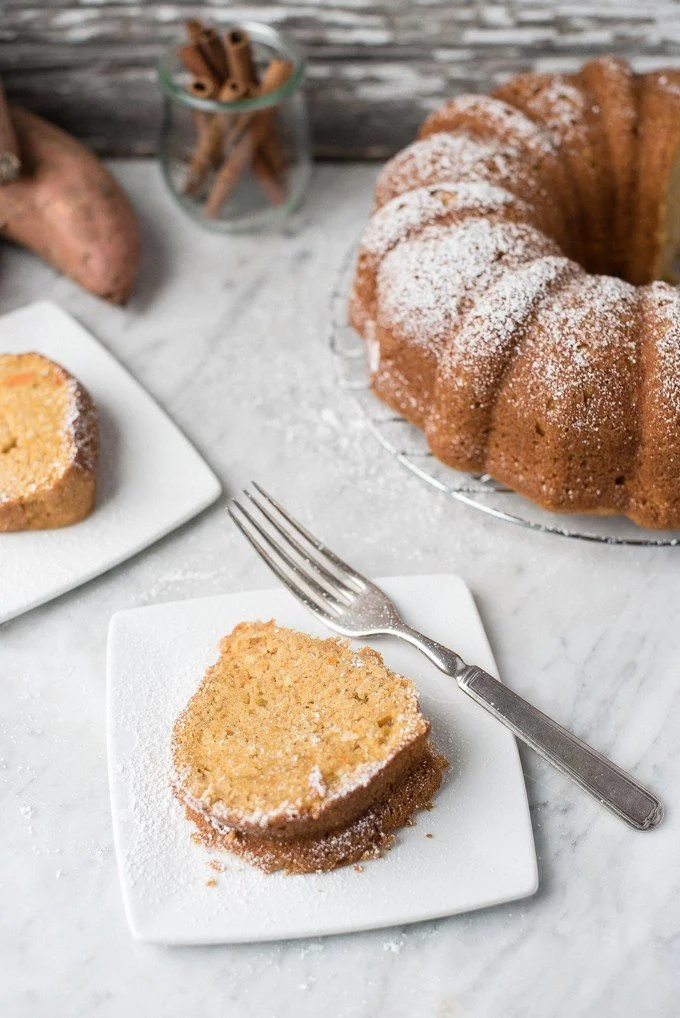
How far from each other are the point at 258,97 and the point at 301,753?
1.13 metres

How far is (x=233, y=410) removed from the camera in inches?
64.9

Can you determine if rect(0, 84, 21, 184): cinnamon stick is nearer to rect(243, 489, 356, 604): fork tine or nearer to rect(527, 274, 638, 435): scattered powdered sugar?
rect(243, 489, 356, 604): fork tine

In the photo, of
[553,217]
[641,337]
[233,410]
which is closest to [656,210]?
[553,217]

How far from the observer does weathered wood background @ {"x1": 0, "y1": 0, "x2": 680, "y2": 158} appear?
6.01 feet

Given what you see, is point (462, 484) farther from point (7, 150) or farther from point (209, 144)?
point (7, 150)

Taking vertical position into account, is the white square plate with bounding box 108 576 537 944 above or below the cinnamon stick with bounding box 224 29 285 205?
below

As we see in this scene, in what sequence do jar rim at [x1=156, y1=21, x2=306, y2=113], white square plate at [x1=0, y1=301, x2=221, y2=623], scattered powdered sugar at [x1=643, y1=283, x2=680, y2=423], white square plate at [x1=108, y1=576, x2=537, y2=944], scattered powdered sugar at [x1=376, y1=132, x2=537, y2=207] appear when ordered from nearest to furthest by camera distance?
white square plate at [x1=108, y1=576, x2=537, y2=944], scattered powdered sugar at [x1=643, y1=283, x2=680, y2=423], white square plate at [x1=0, y1=301, x2=221, y2=623], scattered powdered sugar at [x1=376, y1=132, x2=537, y2=207], jar rim at [x1=156, y1=21, x2=306, y2=113]

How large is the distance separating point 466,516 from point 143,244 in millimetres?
825

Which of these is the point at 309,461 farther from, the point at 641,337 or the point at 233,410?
the point at 641,337

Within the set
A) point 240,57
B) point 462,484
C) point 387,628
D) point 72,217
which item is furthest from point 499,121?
point 387,628

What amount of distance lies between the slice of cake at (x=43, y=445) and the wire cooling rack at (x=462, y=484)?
0.40 meters

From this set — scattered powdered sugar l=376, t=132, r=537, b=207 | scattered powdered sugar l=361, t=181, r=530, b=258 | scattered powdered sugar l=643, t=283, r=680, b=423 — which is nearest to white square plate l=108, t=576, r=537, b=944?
scattered powdered sugar l=643, t=283, r=680, b=423

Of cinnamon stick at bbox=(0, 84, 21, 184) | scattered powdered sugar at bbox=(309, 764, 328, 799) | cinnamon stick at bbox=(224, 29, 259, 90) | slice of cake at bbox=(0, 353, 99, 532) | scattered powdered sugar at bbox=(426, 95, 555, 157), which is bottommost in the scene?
scattered powdered sugar at bbox=(309, 764, 328, 799)

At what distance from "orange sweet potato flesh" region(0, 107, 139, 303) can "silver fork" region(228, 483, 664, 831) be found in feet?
1.68
